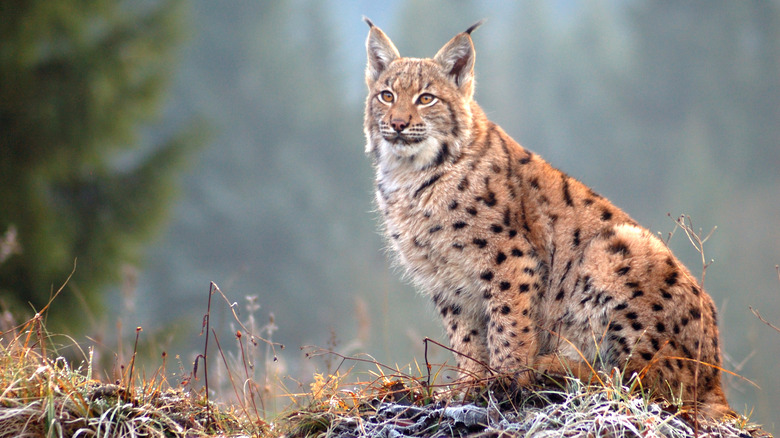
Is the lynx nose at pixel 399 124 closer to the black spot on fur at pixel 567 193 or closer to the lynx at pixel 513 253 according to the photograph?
the lynx at pixel 513 253

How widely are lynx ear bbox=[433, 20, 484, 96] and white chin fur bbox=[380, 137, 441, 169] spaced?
62 centimetres

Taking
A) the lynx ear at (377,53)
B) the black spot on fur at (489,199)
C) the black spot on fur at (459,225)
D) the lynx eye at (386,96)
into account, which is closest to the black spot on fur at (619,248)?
the black spot on fur at (489,199)

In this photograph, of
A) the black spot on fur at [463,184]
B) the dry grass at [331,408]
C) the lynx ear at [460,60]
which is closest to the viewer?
the dry grass at [331,408]

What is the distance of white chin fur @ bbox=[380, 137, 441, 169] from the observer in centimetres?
516

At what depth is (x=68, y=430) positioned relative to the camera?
3.31 m

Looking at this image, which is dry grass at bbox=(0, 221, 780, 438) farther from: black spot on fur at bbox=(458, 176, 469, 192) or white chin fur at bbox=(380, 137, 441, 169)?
white chin fur at bbox=(380, 137, 441, 169)

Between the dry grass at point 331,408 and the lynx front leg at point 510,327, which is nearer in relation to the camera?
the dry grass at point 331,408

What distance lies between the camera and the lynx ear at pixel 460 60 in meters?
5.50

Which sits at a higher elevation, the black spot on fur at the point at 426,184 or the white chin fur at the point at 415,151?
the white chin fur at the point at 415,151

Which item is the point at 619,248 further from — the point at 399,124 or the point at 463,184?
the point at 399,124

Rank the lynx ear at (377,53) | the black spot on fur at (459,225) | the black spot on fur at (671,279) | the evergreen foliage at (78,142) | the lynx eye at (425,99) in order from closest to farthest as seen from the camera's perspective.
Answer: the black spot on fur at (671,279) < the black spot on fur at (459,225) < the lynx eye at (425,99) < the lynx ear at (377,53) < the evergreen foliage at (78,142)

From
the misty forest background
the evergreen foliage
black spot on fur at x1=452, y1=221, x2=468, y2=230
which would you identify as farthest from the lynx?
the misty forest background

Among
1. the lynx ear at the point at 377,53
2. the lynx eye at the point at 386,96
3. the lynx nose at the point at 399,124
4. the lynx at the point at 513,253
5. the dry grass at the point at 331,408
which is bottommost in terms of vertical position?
the dry grass at the point at 331,408

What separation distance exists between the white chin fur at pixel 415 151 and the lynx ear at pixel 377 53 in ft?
2.73
